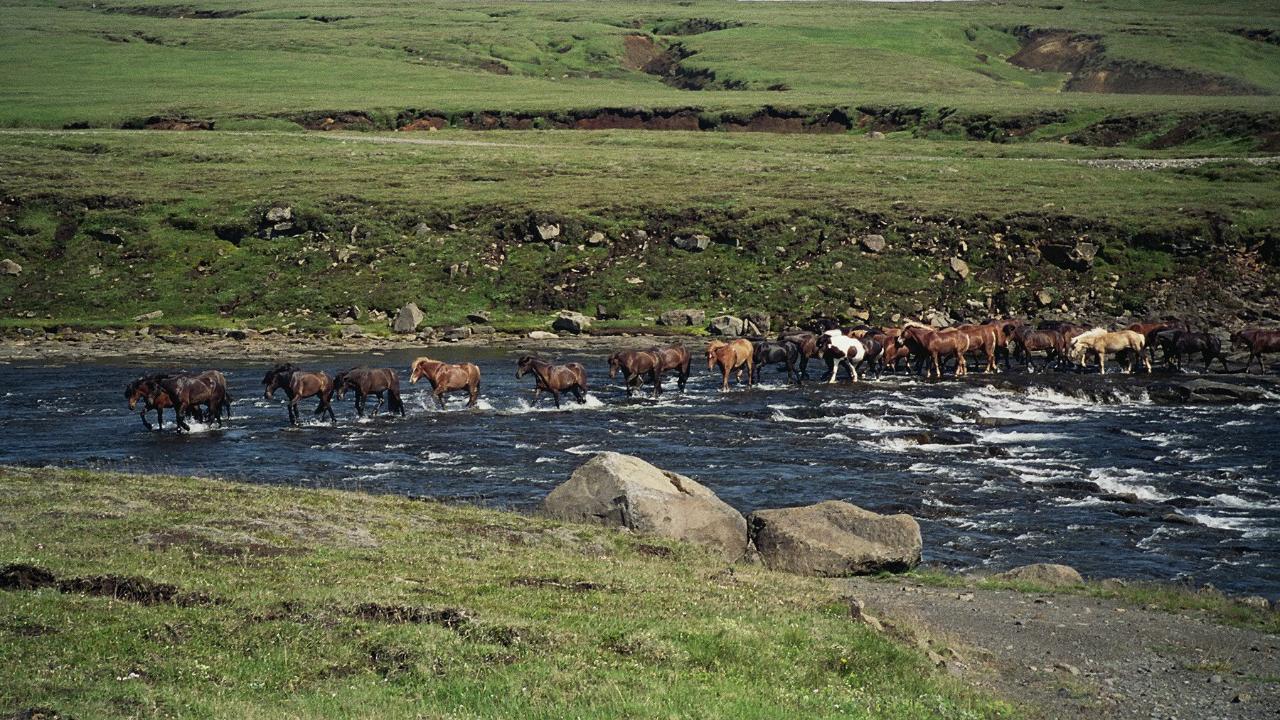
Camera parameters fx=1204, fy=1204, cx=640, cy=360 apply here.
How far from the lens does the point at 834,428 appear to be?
34.3 m

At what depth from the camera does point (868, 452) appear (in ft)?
102

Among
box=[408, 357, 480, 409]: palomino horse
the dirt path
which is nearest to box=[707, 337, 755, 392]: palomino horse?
box=[408, 357, 480, 409]: palomino horse

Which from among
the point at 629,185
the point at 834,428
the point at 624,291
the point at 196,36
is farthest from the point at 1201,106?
the point at 196,36

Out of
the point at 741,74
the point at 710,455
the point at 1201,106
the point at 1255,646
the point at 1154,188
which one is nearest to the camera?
the point at 1255,646

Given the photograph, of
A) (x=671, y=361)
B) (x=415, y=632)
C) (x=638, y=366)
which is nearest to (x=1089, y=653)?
(x=415, y=632)

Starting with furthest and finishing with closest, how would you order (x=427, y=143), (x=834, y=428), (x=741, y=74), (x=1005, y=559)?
(x=741, y=74), (x=427, y=143), (x=834, y=428), (x=1005, y=559)

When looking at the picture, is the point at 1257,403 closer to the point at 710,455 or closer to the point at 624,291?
the point at 710,455

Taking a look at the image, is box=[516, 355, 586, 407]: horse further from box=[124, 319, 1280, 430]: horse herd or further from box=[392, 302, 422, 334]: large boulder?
box=[392, 302, 422, 334]: large boulder

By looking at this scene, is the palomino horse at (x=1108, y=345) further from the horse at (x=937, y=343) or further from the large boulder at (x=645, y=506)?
the large boulder at (x=645, y=506)

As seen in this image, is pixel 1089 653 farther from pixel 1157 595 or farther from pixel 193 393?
pixel 193 393

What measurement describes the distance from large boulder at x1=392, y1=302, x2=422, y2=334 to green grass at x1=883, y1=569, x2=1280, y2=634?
38.7 metres

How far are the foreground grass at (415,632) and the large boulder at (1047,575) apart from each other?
13.5ft

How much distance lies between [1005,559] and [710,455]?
10627 millimetres

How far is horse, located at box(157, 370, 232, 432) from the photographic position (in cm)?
3353
